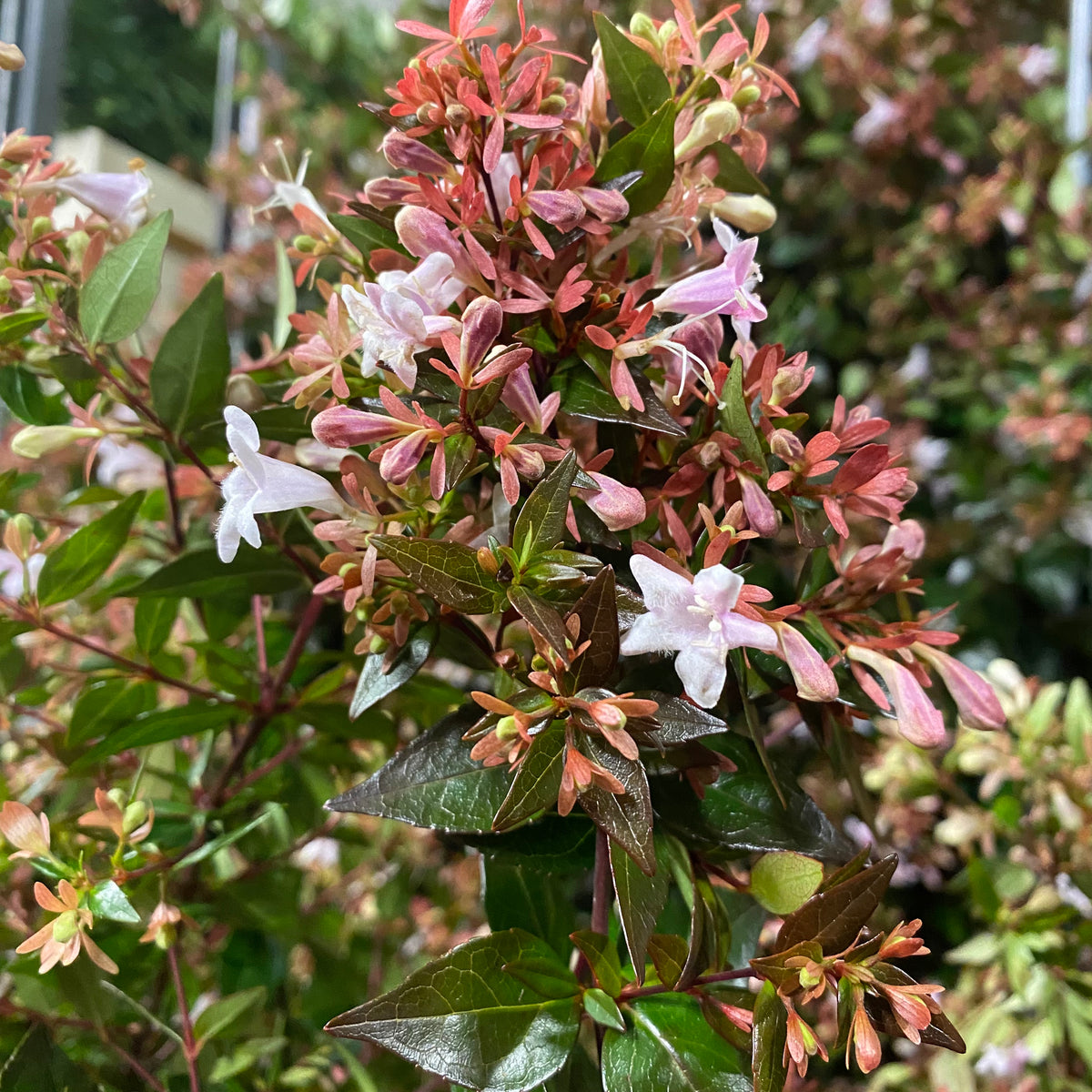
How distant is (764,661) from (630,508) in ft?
0.28

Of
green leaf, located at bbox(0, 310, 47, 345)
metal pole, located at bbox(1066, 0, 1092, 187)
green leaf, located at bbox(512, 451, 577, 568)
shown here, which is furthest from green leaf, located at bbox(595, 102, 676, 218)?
metal pole, located at bbox(1066, 0, 1092, 187)

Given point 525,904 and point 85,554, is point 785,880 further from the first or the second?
point 85,554

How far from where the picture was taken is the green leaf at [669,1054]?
0.27 m

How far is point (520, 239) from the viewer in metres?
0.31

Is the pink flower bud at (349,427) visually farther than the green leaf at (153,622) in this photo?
No

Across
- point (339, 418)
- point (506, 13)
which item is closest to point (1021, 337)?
point (506, 13)

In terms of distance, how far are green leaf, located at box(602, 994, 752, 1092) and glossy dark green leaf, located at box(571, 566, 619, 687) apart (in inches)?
4.8

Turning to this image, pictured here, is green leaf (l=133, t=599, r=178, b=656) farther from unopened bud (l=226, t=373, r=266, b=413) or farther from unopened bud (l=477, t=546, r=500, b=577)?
unopened bud (l=477, t=546, r=500, b=577)

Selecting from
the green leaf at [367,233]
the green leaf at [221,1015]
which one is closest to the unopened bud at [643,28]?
the green leaf at [367,233]

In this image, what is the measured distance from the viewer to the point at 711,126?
0.32 m

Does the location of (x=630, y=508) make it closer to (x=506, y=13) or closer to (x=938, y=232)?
(x=938, y=232)

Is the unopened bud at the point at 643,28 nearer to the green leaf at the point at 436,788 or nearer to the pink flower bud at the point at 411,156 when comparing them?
the pink flower bud at the point at 411,156

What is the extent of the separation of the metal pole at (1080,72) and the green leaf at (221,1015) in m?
1.18

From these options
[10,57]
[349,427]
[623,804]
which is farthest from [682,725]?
[10,57]
